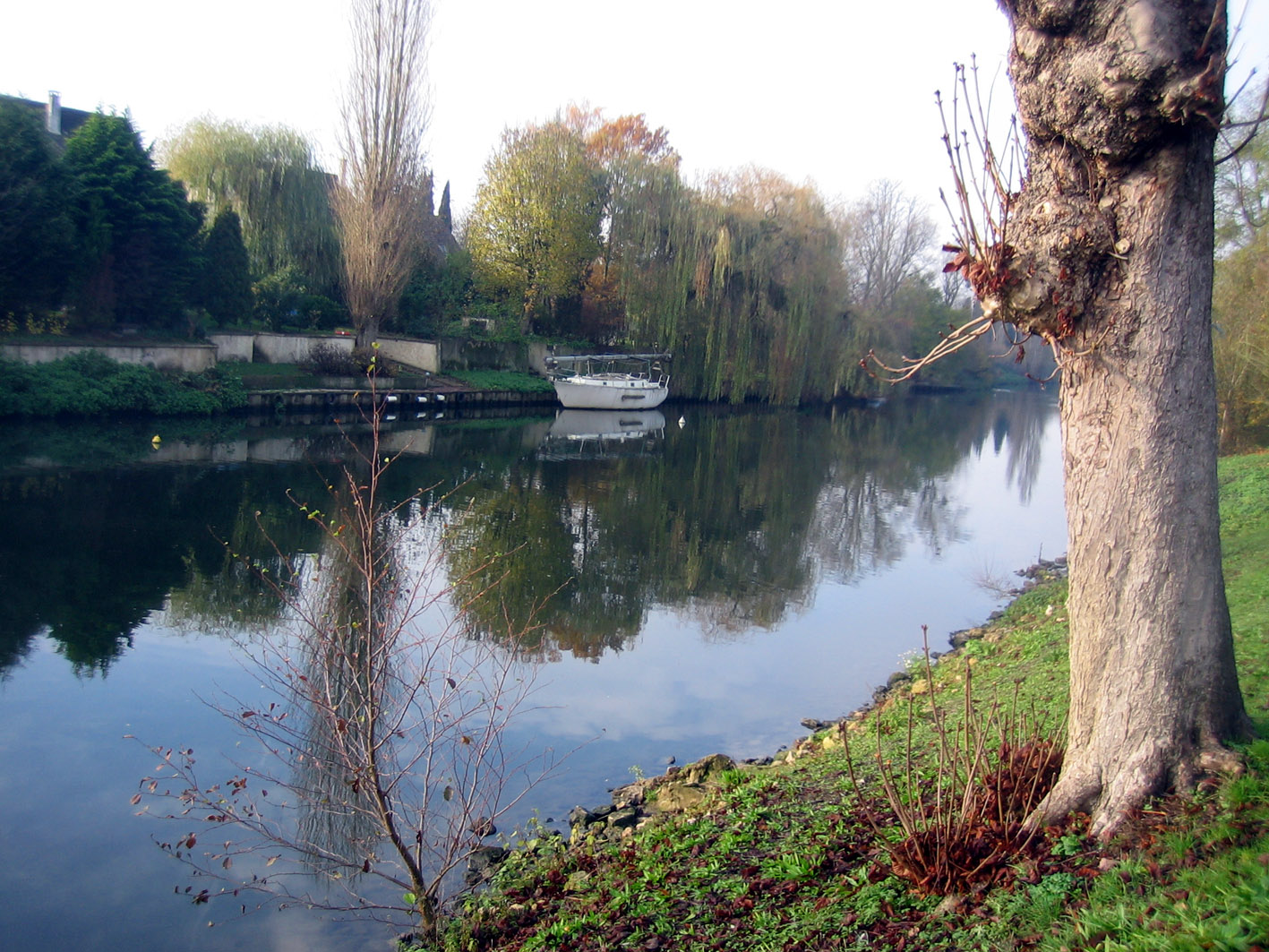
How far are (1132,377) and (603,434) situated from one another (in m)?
27.4

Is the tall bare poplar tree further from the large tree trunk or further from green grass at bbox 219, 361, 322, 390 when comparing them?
the large tree trunk

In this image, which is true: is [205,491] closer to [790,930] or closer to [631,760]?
[631,760]

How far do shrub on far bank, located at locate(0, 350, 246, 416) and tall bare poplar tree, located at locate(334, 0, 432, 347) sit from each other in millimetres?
7471

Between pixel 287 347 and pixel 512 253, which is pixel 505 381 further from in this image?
pixel 287 347

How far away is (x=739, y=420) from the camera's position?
37.9 meters

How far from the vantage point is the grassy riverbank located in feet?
10.3

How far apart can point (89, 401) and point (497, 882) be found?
75.1 ft

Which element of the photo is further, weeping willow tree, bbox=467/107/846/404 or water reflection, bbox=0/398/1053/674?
weeping willow tree, bbox=467/107/846/404

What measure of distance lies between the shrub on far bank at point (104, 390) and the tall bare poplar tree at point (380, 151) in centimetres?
747

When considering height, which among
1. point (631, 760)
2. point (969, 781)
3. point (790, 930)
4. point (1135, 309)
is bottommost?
point (631, 760)

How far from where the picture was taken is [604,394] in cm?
3828

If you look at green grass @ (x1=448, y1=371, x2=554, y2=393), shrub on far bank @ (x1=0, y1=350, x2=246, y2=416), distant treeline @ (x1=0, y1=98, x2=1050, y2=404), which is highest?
distant treeline @ (x1=0, y1=98, x2=1050, y2=404)

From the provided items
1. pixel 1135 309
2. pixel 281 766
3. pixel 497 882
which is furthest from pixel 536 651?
pixel 1135 309

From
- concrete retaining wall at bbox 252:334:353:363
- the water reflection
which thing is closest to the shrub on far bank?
the water reflection
